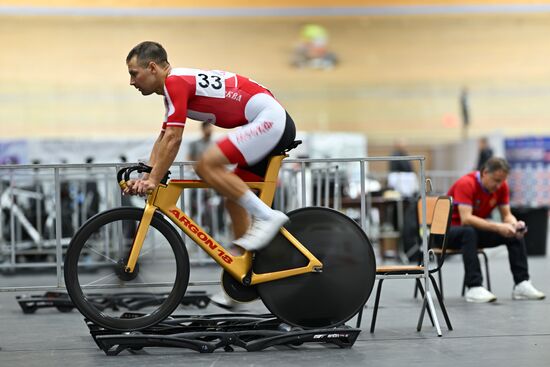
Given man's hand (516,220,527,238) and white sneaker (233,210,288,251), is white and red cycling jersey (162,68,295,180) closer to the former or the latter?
white sneaker (233,210,288,251)

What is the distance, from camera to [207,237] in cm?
530

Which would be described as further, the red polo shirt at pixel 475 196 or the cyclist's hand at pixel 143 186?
the red polo shirt at pixel 475 196

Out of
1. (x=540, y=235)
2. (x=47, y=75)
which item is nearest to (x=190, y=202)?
(x=540, y=235)

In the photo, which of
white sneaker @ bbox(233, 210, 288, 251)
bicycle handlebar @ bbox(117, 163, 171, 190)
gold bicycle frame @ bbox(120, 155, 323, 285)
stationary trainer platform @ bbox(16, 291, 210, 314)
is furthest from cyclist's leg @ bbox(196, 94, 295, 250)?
stationary trainer platform @ bbox(16, 291, 210, 314)

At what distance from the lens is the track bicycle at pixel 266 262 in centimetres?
520

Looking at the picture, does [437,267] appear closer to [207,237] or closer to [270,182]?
[270,182]

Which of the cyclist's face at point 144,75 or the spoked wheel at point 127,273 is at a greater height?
the cyclist's face at point 144,75

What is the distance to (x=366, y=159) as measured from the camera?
627 cm

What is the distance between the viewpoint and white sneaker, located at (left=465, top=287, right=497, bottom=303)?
7.59 meters

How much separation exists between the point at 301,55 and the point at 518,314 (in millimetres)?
19375

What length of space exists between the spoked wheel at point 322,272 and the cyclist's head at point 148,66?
1050mm

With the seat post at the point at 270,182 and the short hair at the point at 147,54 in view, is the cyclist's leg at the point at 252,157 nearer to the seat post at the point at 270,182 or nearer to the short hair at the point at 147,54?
the seat post at the point at 270,182

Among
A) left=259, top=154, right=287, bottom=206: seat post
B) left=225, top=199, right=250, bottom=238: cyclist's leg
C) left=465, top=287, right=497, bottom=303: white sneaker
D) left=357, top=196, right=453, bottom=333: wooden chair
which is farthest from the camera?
left=465, top=287, right=497, bottom=303: white sneaker

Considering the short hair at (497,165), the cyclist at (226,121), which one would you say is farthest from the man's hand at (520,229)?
the cyclist at (226,121)
